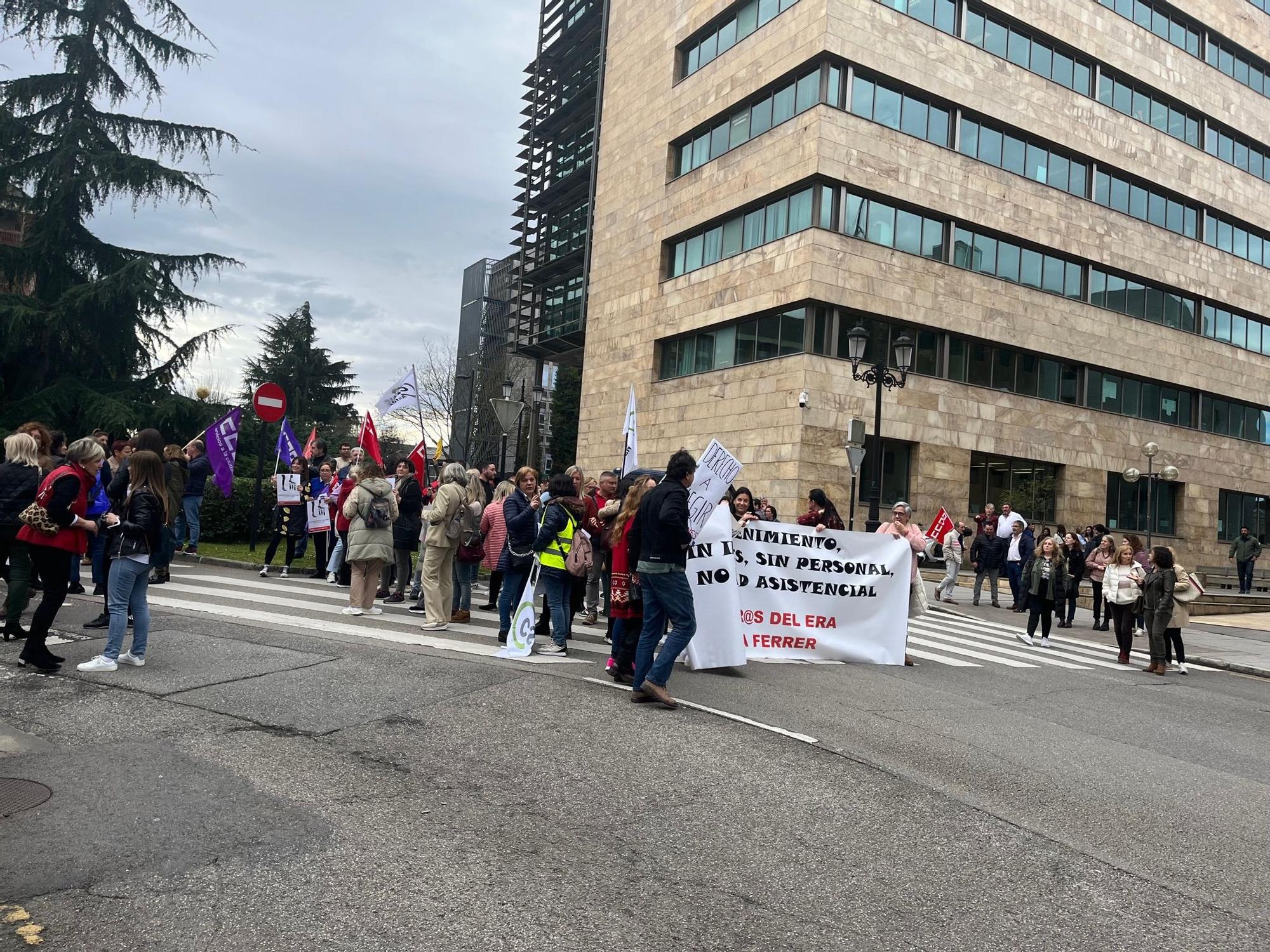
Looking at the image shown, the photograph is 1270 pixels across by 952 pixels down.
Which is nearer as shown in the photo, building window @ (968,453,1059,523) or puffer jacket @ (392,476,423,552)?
puffer jacket @ (392,476,423,552)

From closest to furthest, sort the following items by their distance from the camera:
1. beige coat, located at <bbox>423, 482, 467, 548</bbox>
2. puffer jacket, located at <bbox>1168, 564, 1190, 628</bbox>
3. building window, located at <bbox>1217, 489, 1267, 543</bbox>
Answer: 1. beige coat, located at <bbox>423, 482, 467, 548</bbox>
2. puffer jacket, located at <bbox>1168, 564, 1190, 628</bbox>
3. building window, located at <bbox>1217, 489, 1267, 543</bbox>

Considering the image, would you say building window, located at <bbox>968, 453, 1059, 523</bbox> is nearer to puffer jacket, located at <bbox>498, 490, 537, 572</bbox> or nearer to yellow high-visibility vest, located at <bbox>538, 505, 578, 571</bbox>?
puffer jacket, located at <bbox>498, 490, 537, 572</bbox>

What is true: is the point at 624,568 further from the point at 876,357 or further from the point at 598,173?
the point at 598,173

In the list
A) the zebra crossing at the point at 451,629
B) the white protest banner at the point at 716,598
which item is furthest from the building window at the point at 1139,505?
the white protest banner at the point at 716,598

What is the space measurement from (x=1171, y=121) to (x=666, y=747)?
142 ft

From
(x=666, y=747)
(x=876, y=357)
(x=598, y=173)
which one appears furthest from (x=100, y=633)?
(x=598, y=173)

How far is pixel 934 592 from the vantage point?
977 inches

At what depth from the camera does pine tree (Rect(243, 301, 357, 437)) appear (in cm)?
5928

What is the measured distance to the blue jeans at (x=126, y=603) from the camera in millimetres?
7574

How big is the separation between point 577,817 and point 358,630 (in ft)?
19.1

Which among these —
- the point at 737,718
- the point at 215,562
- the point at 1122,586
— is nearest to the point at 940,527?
the point at 1122,586

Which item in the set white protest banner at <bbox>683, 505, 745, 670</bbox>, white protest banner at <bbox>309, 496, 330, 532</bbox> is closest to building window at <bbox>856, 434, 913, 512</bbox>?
white protest banner at <bbox>309, 496, 330, 532</bbox>

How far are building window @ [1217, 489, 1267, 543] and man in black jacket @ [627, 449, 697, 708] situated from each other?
41.3 meters

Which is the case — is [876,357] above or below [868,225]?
below
